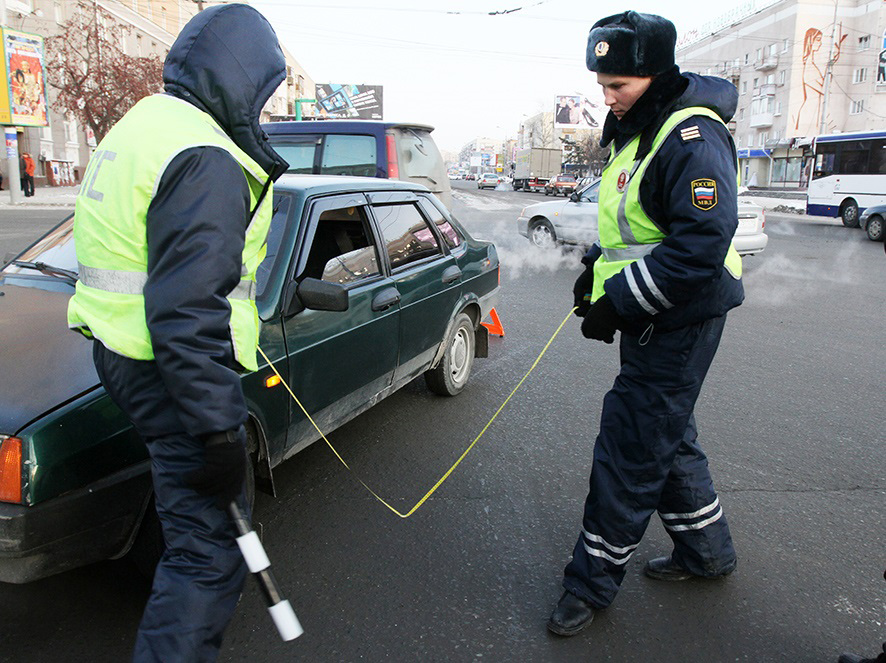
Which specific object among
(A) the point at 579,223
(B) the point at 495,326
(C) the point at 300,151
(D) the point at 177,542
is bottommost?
(B) the point at 495,326

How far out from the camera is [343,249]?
3971mm

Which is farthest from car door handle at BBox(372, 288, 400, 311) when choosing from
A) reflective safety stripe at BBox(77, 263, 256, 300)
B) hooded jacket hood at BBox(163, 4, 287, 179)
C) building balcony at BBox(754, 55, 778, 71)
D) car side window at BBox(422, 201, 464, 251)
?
building balcony at BBox(754, 55, 778, 71)

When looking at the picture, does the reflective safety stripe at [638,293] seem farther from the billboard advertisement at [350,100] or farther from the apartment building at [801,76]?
the billboard advertisement at [350,100]

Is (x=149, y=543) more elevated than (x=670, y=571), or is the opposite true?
(x=149, y=543)

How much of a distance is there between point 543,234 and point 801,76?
58.3m

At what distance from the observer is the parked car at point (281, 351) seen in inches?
86.6

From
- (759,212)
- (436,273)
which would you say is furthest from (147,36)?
(436,273)

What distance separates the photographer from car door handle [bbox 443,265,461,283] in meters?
4.61

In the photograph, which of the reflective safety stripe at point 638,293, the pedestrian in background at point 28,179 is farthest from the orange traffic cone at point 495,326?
the pedestrian in background at point 28,179

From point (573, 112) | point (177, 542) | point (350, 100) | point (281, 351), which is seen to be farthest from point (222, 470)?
point (573, 112)

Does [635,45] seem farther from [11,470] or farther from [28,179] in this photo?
[28,179]

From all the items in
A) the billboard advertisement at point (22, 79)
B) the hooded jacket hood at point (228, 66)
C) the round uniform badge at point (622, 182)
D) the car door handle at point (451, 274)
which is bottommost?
the car door handle at point (451, 274)

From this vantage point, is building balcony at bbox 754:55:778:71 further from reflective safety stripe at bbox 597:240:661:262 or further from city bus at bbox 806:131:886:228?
reflective safety stripe at bbox 597:240:661:262

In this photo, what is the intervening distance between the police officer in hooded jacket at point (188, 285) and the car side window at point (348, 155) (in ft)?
25.2
